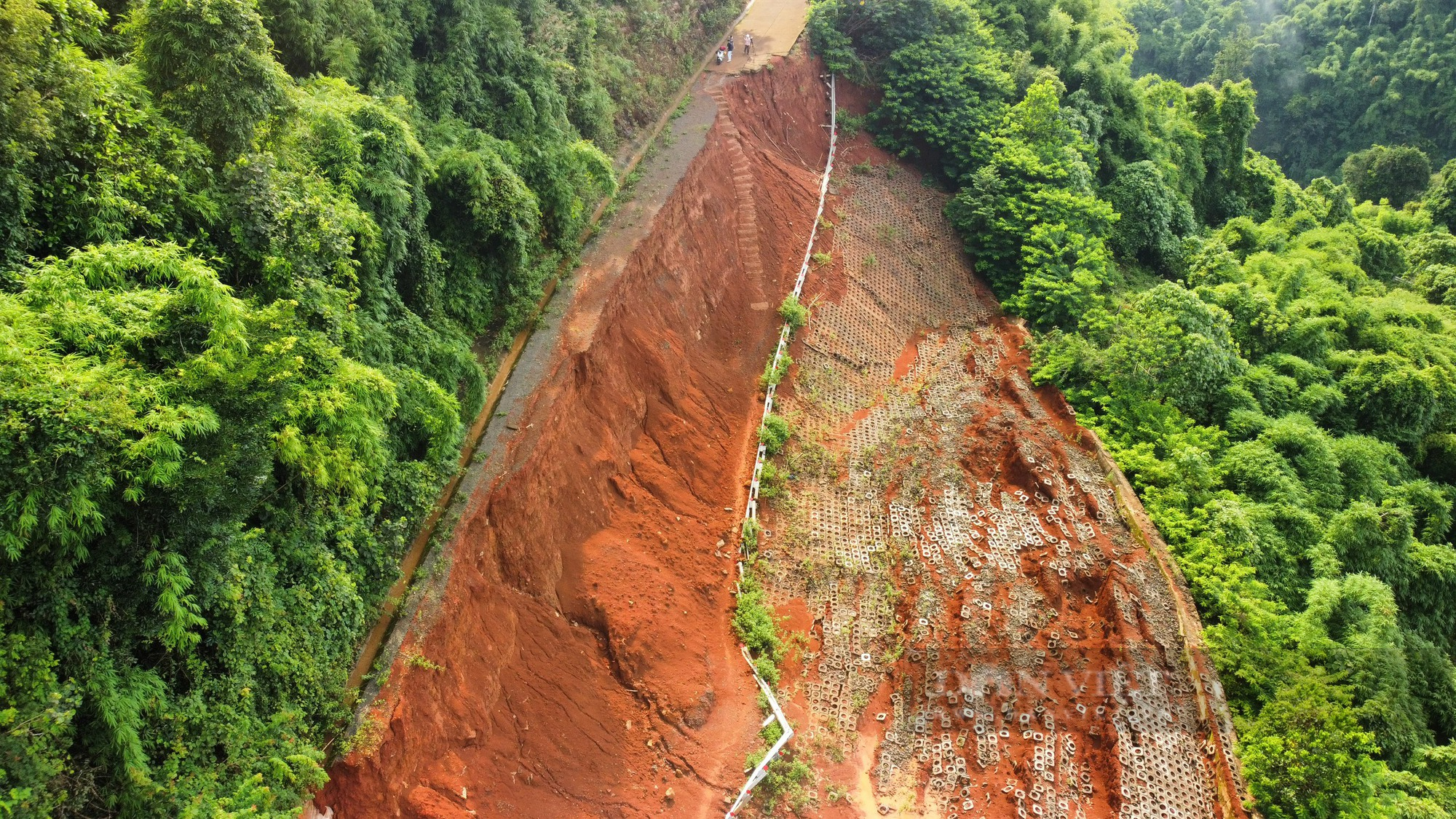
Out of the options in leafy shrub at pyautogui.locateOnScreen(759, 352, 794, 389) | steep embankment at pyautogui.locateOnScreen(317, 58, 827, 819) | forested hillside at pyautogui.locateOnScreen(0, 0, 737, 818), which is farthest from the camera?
leafy shrub at pyautogui.locateOnScreen(759, 352, 794, 389)

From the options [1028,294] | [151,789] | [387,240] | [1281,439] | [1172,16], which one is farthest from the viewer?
[1172,16]

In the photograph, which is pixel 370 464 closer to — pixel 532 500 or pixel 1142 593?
pixel 532 500

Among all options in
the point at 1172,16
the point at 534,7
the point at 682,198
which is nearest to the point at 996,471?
the point at 682,198

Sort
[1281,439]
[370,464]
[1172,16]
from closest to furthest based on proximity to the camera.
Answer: [370,464]
[1281,439]
[1172,16]

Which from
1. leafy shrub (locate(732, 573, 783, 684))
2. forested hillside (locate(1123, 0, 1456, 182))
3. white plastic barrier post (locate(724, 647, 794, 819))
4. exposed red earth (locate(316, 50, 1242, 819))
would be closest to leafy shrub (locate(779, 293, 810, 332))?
exposed red earth (locate(316, 50, 1242, 819))

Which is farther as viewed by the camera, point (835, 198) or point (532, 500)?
point (835, 198)

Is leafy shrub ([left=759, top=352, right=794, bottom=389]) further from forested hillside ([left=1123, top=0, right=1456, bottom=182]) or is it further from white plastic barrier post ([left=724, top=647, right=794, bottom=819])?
forested hillside ([left=1123, top=0, right=1456, bottom=182])

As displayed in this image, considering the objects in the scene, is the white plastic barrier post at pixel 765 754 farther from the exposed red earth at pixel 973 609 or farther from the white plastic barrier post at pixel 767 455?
the exposed red earth at pixel 973 609
